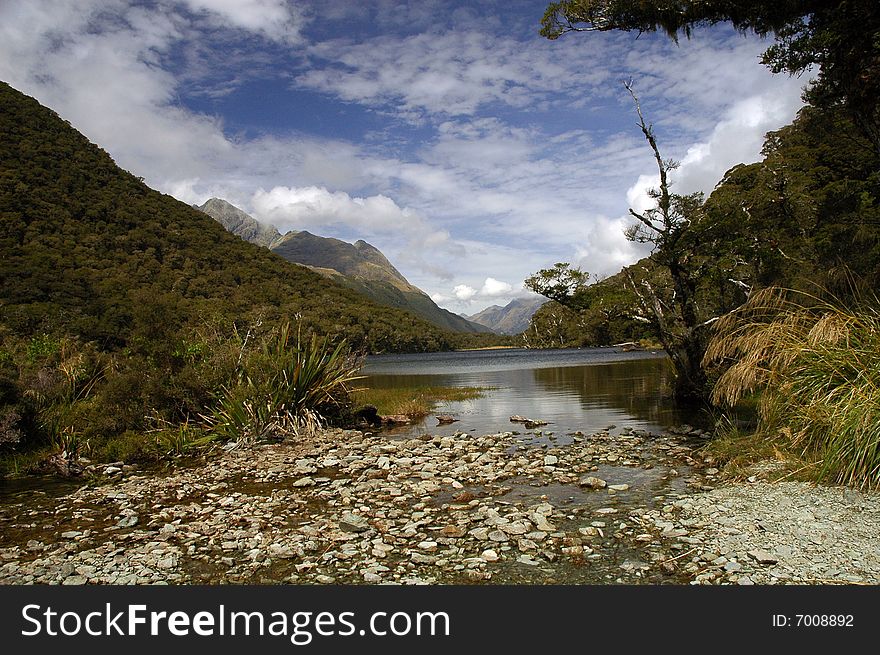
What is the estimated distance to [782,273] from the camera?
68.4 ft

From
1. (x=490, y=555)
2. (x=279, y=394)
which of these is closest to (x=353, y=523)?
(x=490, y=555)

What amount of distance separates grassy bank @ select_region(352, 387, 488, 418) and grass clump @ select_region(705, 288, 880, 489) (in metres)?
13.1

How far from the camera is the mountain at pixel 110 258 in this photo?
2095cm

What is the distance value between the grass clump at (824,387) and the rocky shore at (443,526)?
2.09ft

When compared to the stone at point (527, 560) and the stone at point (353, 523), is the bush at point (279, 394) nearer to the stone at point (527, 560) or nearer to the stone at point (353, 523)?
the stone at point (353, 523)

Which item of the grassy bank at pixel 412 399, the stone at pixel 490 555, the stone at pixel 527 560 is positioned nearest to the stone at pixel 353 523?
the stone at pixel 490 555

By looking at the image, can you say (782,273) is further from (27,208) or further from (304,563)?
(27,208)

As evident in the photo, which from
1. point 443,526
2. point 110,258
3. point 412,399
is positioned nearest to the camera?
point 443,526

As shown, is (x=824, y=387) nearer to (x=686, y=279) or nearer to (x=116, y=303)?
(x=686, y=279)

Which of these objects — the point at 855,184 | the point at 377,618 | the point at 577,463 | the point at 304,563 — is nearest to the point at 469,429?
the point at 577,463

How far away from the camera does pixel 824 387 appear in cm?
862

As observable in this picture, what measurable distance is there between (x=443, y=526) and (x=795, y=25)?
14.2 metres

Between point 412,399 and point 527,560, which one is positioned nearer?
point 527,560

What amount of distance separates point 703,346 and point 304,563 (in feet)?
53.2
